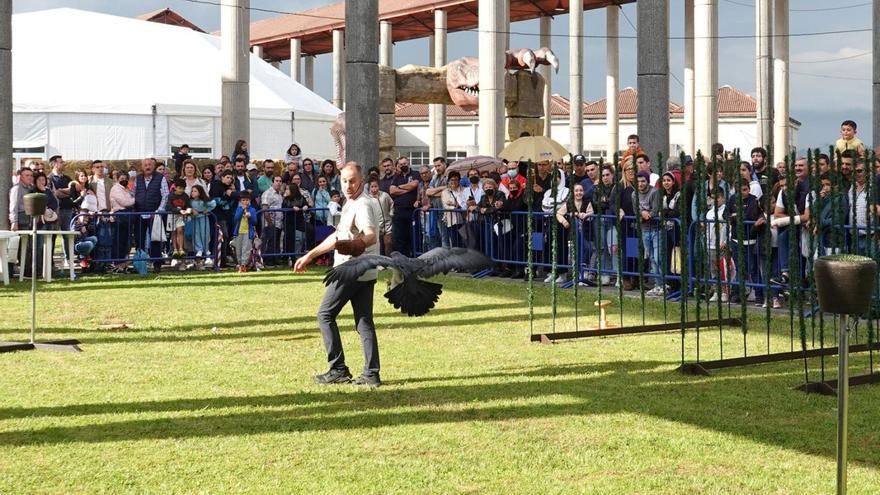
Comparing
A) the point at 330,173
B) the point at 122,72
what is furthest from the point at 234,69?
the point at 122,72

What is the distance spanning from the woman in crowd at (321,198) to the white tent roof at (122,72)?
15464mm

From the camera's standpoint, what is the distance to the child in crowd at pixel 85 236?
1888 centimetres

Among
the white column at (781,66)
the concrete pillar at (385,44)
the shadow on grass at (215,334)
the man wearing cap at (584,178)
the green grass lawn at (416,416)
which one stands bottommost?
the green grass lawn at (416,416)

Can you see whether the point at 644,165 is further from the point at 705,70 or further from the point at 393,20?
the point at 393,20

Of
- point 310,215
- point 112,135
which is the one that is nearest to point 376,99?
point 310,215

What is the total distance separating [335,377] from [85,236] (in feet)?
35.3

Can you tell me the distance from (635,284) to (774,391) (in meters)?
7.46

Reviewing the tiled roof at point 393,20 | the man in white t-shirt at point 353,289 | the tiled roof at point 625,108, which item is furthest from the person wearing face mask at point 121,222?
the tiled roof at point 625,108

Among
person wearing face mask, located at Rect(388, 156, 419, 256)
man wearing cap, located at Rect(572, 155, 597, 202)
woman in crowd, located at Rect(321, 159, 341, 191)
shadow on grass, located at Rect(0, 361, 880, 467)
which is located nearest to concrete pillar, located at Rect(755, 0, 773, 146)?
woman in crowd, located at Rect(321, 159, 341, 191)

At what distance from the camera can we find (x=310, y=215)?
67.7 feet

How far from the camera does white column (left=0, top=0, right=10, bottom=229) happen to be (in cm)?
1844

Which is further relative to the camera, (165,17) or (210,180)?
(165,17)

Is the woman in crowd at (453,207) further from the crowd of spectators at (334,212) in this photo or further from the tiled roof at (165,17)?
the tiled roof at (165,17)

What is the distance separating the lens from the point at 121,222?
19.2 meters
